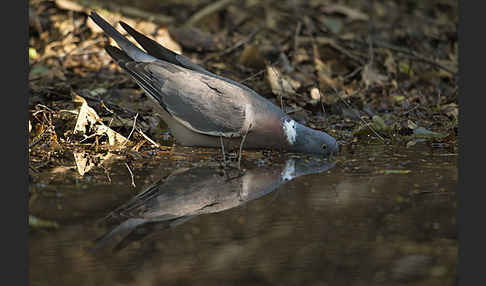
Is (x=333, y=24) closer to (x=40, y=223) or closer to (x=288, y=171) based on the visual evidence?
(x=288, y=171)

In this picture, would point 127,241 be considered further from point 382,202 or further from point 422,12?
point 422,12

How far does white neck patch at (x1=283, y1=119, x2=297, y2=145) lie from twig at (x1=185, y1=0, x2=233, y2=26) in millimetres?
3749

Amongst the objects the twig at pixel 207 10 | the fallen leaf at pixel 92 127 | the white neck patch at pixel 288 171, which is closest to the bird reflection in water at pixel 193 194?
the white neck patch at pixel 288 171

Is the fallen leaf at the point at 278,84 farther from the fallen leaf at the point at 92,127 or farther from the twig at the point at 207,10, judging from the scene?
the twig at the point at 207,10

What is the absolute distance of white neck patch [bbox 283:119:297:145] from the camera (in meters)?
4.62

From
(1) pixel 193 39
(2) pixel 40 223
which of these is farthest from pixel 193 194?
(1) pixel 193 39

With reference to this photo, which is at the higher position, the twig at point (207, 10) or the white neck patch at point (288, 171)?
the twig at point (207, 10)

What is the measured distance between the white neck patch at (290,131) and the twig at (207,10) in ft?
12.3

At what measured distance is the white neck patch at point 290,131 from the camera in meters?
4.62

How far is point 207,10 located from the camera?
8273 mm

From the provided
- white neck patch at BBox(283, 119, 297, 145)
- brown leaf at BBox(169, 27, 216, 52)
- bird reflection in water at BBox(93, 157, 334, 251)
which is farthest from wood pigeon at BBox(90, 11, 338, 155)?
brown leaf at BBox(169, 27, 216, 52)

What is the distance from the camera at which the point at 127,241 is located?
110 inches

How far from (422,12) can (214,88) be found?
5.53 meters

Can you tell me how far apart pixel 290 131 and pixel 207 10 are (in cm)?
409
